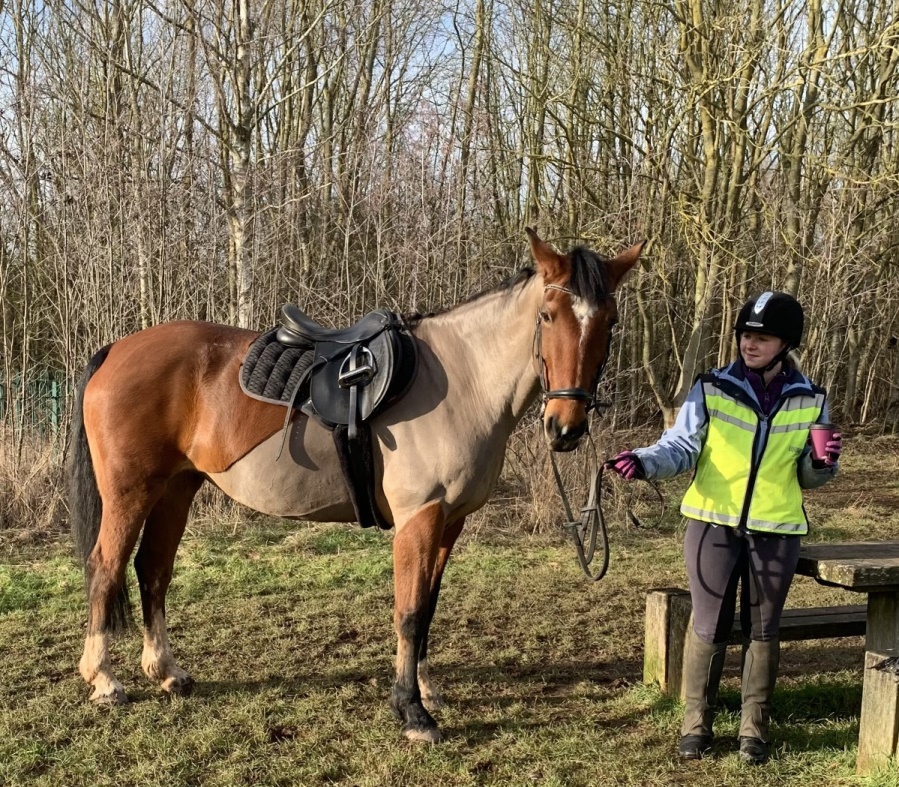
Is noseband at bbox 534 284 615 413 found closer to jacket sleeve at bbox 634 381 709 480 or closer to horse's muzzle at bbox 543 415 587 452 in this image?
horse's muzzle at bbox 543 415 587 452

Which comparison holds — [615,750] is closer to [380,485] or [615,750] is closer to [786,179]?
[380,485]

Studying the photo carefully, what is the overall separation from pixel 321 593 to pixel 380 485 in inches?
91.6

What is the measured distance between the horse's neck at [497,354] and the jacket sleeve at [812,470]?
1.02 m

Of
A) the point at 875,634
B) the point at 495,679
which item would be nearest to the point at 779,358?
the point at 875,634

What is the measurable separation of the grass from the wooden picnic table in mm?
115

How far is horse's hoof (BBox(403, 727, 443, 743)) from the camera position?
3.08 m

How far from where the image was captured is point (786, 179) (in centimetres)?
941

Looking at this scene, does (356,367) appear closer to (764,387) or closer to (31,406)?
(764,387)

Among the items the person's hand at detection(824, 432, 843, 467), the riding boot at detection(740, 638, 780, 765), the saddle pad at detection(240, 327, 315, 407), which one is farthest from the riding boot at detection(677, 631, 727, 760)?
the saddle pad at detection(240, 327, 315, 407)

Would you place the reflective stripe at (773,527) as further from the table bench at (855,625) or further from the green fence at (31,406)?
the green fence at (31,406)

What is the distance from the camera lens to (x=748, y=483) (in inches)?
109

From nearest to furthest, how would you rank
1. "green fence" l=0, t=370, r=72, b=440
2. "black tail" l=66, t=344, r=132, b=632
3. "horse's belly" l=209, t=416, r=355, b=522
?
"horse's belly" l=209, t=416, r=355, b=522 → "black tail" l=66, t=344, r=132, b=632 → "green fence" l=0, t=370, r=72, b=440

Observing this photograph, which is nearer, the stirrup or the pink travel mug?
the pink travel mug

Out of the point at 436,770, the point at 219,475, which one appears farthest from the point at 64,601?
the point at 436,770
